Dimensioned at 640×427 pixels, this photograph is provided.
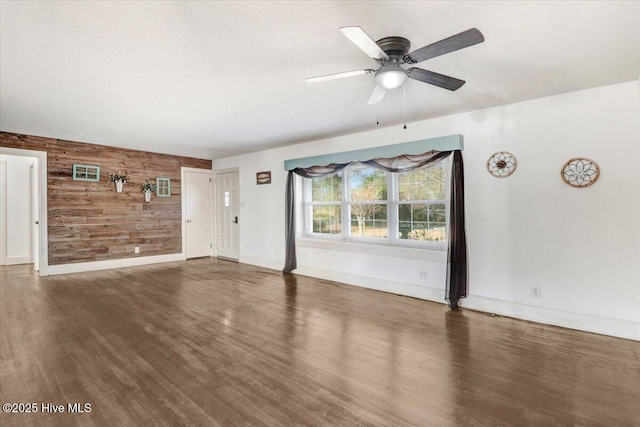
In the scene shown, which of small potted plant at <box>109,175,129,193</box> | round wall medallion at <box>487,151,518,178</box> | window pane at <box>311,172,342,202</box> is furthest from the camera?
small potted plant at <box>109,175,129,193</box>

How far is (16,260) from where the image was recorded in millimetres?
6711

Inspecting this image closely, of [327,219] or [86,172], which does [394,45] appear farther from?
[86,172]

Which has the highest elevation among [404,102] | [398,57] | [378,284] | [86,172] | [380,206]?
[404,102]

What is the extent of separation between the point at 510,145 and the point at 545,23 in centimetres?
176

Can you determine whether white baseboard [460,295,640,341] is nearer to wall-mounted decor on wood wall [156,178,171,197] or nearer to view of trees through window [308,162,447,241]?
view of trees through window [308,162,447,241]

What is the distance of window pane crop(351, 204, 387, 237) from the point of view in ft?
15.5

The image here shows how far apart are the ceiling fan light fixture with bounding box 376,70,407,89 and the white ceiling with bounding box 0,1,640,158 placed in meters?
0.25

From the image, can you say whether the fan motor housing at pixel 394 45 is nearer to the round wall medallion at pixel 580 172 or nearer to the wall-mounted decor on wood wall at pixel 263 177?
the round wall medallion at pixel 580 172

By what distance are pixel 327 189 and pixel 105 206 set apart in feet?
14.0

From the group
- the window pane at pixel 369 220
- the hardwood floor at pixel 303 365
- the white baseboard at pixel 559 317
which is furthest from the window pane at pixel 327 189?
the white baseboard at pixel 559 317

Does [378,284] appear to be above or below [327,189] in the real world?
below

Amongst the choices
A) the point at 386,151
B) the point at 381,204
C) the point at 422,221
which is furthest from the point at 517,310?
the point at 386,151

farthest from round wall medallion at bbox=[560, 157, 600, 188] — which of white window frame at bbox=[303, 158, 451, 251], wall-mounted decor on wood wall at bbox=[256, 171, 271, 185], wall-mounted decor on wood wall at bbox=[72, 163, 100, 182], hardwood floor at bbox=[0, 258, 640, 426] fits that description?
wall-mounted decor on wood wall at bbox=[72, 163, 100, 182]

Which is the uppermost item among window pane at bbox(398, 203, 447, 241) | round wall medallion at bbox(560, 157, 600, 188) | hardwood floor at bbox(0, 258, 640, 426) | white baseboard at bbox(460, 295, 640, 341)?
round wall medallion at bbox(560, 157, 600, 188)
